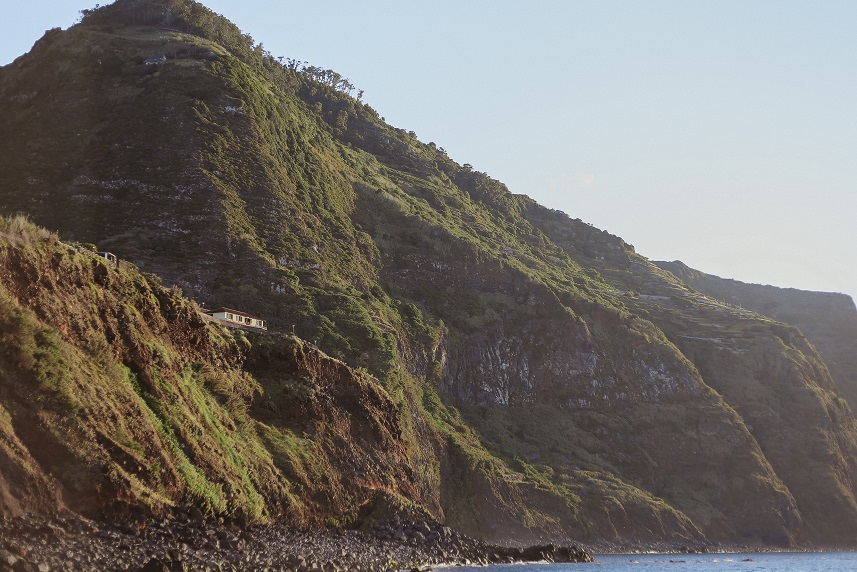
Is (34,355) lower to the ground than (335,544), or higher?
A: higher

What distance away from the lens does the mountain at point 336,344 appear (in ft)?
159

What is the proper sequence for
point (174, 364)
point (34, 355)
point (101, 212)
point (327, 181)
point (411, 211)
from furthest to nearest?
1. point (411, 211)
2. point (327, 181)
3. point (101, 212)
4. point (174, 364)
5. point (34, 355)

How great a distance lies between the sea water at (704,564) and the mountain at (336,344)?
6144 mm

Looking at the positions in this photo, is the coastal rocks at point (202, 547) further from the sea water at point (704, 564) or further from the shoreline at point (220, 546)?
the sea water at point (704, 564)

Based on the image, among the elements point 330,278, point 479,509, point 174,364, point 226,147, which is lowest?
point 479,509

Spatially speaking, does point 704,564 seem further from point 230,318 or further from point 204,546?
point 204,546

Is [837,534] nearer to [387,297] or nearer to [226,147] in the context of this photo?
[387,297]

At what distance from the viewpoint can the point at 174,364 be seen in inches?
2093

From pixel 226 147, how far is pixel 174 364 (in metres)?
62.9

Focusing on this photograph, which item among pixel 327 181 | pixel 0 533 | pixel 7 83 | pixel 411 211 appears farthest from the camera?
pixel 411 211

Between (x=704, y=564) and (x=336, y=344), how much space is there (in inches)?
1655

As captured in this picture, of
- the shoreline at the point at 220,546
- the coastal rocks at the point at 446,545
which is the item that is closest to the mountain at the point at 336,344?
the shoreline at the point at 220,546

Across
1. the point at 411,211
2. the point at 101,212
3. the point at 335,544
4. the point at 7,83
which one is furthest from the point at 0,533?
the point at 411,211

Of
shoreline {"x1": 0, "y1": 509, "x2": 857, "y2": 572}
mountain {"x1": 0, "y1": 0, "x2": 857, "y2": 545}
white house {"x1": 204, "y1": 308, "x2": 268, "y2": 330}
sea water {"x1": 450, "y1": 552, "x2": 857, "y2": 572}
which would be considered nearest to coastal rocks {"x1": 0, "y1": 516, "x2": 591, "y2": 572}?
shoreline {"x1": 0, "y1": 509, "x2": 857, "y2": 572}
